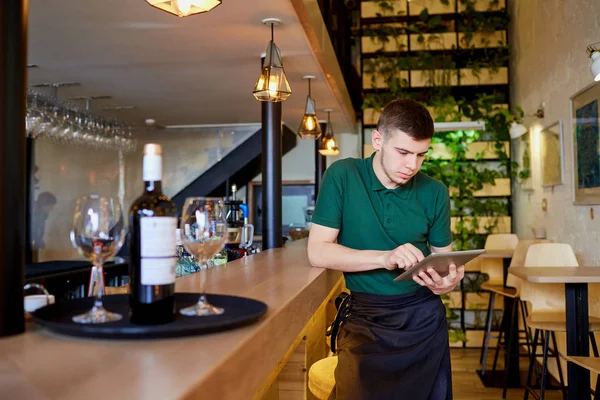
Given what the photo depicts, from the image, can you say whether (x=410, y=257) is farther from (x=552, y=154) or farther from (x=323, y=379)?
(x=552, y=154)

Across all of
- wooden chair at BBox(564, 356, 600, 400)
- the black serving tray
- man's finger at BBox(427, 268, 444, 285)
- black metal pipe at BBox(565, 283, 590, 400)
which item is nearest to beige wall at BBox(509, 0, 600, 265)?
black metal pipe at BBox(565, 283, 590, 400)

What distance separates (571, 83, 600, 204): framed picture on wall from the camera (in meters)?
3.81

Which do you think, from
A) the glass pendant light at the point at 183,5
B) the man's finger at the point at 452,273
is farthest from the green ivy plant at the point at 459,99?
the man's finger at the point at 452,273

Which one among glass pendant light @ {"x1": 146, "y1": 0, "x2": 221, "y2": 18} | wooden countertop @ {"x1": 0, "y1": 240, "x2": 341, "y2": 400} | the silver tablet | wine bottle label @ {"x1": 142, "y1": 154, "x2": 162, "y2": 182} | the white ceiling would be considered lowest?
wooden countertop @ {"x1": 0, "y1": 240, "x2": 341, "y2": 400}

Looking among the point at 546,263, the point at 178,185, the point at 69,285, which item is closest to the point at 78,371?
the point at 546,263

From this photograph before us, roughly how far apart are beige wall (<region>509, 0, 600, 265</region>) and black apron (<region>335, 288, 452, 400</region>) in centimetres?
246

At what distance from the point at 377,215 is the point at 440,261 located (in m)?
0.42

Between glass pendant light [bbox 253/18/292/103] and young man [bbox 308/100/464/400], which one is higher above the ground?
glass pendant light [bbox 253/18/292/103]

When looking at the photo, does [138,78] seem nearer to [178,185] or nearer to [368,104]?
[368,104]

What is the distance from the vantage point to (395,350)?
6.31 ft

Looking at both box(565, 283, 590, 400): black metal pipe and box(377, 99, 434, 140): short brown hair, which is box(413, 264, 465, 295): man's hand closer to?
box(377, 99, 434, 140): short brown hair

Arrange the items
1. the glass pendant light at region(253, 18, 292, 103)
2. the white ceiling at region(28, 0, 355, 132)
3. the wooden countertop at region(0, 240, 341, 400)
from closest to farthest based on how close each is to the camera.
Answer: the wooden countertop at region(0, 240, 341, 400) < the white ceiling at region(28, 0, 355, 132) < the glass pendant light at region(253, 18, 292, 103)

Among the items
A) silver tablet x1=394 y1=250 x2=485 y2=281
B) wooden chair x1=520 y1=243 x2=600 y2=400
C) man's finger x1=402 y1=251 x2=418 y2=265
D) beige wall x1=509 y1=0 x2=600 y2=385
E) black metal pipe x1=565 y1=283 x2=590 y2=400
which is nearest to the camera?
silver tablet x1=394 y1=250 x2=485 y2=281

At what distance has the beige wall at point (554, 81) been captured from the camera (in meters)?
4.14
